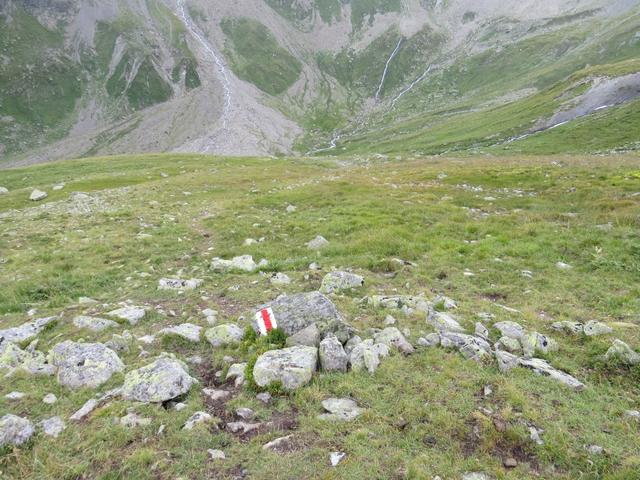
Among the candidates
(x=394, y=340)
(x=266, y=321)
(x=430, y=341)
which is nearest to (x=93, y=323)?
(x=266, y=321)

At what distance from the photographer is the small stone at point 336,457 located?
6596 mm

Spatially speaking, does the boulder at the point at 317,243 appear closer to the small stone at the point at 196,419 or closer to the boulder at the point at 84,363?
the boulder at the point at 84,363

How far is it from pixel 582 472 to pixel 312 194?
30011mm

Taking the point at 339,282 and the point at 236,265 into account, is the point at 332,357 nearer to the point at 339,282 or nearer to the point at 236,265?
the point at 339,282

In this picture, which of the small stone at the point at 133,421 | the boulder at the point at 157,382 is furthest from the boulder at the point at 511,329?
the small stone at the point at 133,421

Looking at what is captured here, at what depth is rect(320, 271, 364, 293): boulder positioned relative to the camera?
1375cm

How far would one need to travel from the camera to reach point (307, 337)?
383 inches

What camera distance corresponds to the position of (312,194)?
34875 millimetres

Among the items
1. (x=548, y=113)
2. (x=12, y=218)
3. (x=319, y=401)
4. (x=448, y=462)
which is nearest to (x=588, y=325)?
(x=448, y=462)

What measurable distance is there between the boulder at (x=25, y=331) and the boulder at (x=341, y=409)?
29.2 feet

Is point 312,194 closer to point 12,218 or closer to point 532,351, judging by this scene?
point 12,218

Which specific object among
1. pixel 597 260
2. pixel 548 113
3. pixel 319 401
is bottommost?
pixel 548 113

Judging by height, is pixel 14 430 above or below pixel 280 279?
above

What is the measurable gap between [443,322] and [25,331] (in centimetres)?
1183
